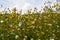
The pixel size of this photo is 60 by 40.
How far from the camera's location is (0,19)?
524 cm

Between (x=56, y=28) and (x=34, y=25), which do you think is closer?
(x=34, y=25)

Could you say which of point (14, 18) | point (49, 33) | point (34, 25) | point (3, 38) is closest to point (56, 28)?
point (49, 33)

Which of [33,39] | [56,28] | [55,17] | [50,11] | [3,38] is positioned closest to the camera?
[3,38]

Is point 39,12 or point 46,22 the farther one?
point 39,12

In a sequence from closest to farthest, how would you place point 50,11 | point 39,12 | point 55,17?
point 39,12 < point 55,17 < point 50,11

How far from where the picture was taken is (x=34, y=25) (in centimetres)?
513

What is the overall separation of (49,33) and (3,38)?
4.61 ft

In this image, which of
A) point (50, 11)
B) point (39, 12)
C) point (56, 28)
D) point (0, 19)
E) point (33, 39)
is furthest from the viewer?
point (50, 11)

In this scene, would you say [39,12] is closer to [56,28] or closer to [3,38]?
[56,28]

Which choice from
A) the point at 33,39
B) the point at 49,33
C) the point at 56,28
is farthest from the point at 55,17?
the point at 33,39

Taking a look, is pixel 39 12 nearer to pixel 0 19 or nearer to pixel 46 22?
pixel 46 22

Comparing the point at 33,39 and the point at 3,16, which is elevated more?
the point at 3,16

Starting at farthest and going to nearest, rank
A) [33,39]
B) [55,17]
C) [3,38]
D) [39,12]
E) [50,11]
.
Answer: [50,11]
[55,17]
[39,12]
[33,39]
[3,38]

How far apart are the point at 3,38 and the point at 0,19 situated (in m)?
0.82
